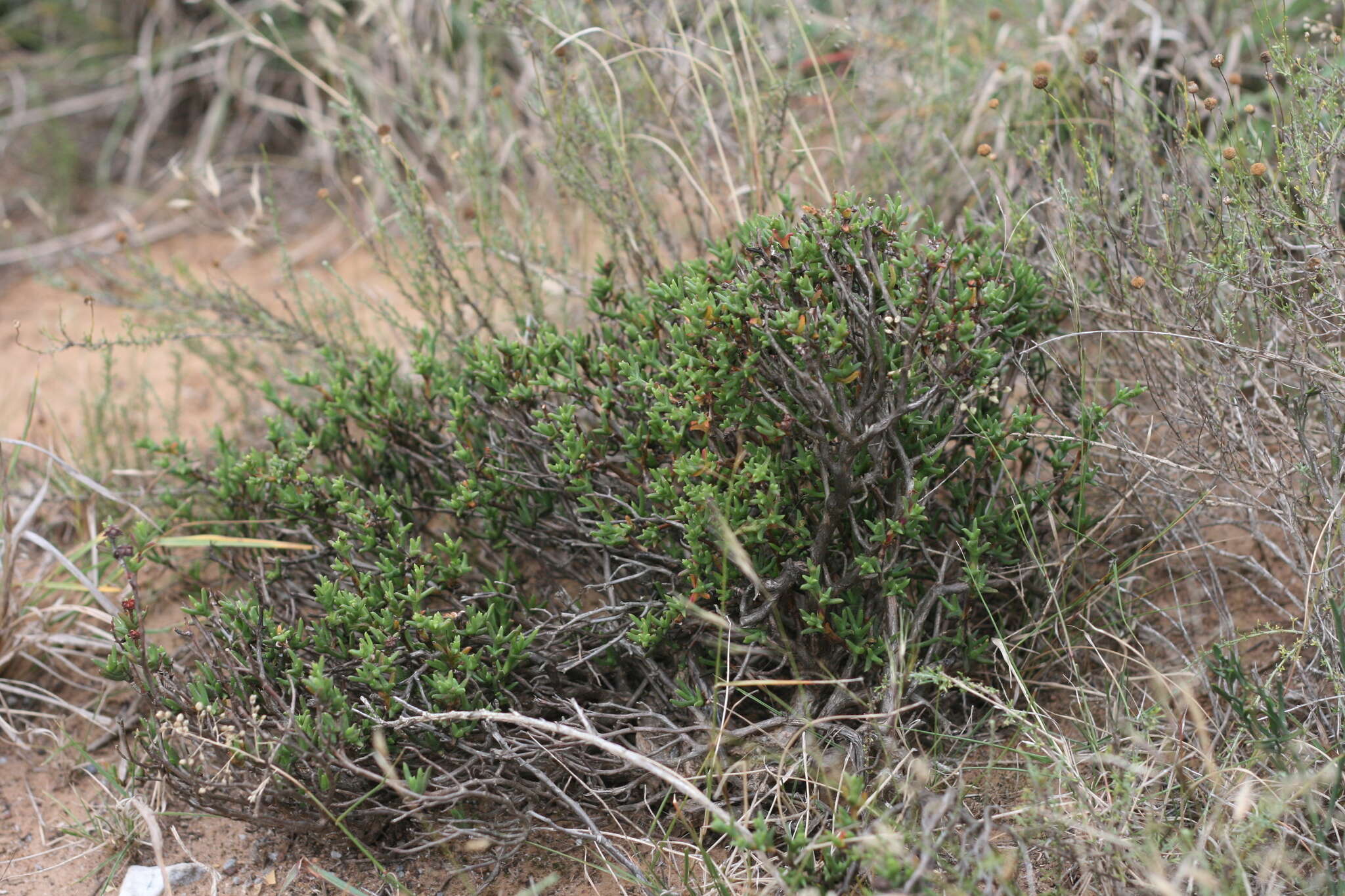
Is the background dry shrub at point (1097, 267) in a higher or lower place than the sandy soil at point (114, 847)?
higher

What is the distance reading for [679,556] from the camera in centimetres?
209

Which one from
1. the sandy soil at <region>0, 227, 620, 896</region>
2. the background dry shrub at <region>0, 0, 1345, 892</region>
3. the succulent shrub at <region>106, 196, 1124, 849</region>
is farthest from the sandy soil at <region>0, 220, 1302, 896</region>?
the background dry shrub at <region>0, 0, 1345, 892</region>

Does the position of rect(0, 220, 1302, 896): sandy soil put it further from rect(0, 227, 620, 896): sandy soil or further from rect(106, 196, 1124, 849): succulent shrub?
rect(106, 196, 1124, 849): succulent shrub

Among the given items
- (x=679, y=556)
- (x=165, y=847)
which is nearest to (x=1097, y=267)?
(x=679, y=556)

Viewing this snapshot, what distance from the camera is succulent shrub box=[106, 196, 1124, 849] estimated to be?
6.51 feet

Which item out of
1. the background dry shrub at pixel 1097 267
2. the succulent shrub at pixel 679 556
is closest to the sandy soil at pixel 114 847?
the succulent shrub at pixel 679 556

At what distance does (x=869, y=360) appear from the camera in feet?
6.54

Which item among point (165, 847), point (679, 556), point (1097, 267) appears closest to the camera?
point (679, 556)

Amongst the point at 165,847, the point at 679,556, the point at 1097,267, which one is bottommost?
the point at 165,847

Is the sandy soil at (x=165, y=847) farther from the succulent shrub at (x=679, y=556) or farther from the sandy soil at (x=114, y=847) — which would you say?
the succulent shrub at (x=679, y=556)

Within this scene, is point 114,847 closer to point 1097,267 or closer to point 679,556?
point 679,556

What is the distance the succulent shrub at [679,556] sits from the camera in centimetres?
199

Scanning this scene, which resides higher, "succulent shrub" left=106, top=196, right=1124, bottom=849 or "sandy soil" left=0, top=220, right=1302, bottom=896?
"succulent shrub" left=106, top=196, right=1124, bottom=849

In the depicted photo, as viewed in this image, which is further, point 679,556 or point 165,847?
point 165,847
